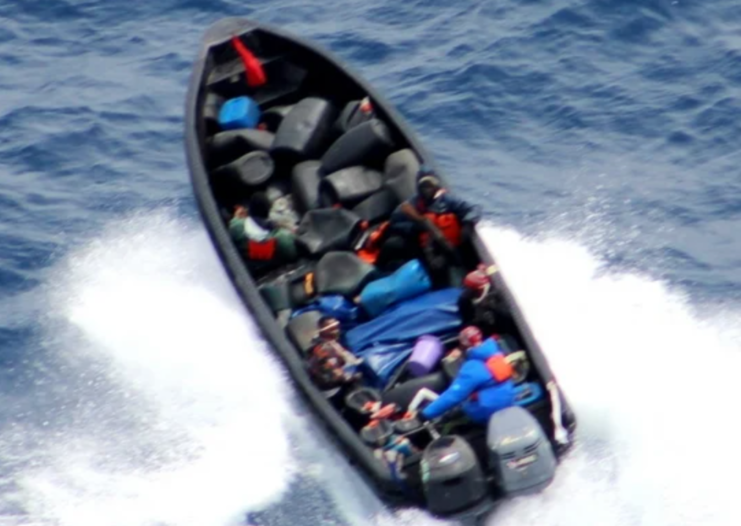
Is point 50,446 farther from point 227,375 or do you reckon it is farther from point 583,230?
point 583,230

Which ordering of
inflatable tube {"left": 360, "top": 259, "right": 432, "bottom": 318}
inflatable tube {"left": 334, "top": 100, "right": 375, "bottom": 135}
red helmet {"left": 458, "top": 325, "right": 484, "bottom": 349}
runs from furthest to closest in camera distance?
inflatable tube {"left": 334, "top": 100, "right": 375, "bottom": 135}, inflatable tube {"left": 360, "top": 259, "right": 432, "bottom": 318}, red helmet {"left": 458, "top": 325, "right": 484, "bottom": 349}

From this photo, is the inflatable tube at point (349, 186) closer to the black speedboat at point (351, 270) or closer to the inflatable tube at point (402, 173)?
the black speedboat at point (351, 270)

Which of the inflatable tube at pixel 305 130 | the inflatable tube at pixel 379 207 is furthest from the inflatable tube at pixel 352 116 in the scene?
the inflatable tube at pixel 379 207

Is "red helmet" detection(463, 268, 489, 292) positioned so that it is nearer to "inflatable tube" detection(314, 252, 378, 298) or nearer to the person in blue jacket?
the person in blue jacket

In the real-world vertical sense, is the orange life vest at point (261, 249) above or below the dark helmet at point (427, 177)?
below

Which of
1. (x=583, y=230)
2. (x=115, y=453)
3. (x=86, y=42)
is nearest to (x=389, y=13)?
(x=86, y=42)

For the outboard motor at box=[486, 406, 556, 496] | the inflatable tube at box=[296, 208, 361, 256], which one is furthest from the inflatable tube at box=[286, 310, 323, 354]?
the outboard motor at box=[486, 406, 556, 496]

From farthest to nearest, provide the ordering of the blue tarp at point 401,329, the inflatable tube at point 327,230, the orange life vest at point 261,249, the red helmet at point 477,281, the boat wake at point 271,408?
the orange life vest at point 261,249
the inflatable tube at point 327,230
the blue tarp at point 401,329
the red helmet at point 477,281
the boat wake at point 271,408

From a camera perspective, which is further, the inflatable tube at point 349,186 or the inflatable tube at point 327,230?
the inflatable tube at point 349,186
